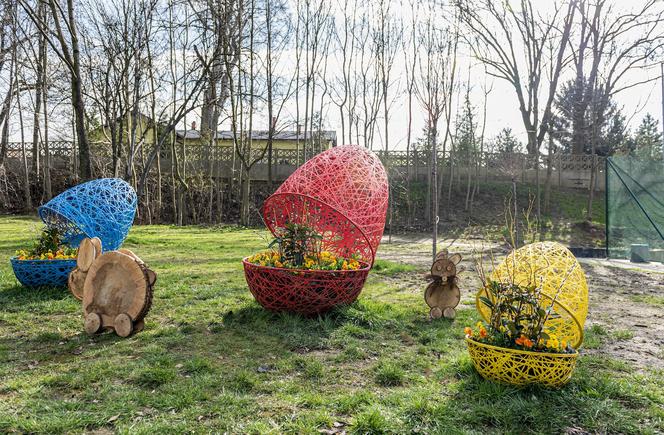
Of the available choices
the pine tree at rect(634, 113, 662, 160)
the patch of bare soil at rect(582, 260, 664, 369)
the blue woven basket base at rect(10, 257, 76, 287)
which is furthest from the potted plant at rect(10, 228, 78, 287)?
the pine tree at rect(634, 113, 662, 160)

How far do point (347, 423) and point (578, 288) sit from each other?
235 centimetres

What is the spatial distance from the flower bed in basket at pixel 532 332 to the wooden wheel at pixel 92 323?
357 cm

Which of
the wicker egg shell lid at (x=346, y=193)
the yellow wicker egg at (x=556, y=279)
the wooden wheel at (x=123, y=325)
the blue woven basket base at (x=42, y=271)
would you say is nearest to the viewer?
the yellow wicker egg at (x=556, y=279)

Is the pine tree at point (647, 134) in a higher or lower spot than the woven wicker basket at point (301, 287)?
higher

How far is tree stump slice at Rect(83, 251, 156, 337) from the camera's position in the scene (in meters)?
5.03

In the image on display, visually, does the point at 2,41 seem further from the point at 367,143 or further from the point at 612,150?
the point at 612,150

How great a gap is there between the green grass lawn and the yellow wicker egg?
1.28 feet

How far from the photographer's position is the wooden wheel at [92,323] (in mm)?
5039

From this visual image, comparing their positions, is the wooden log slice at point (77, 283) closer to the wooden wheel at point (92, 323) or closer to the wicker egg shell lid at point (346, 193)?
the wooden wheel at point (92, 323)

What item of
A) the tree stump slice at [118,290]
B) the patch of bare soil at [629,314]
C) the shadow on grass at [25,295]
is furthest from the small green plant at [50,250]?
the patch of bare soil at [629,314]

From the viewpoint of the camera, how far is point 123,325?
4.98 meters

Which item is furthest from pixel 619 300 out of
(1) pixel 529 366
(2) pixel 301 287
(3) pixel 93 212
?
(3) pixel 93 212

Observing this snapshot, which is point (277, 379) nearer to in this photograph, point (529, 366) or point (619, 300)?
point (529, 366)

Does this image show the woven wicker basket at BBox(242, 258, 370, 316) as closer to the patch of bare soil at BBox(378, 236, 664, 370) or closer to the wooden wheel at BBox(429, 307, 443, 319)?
the wooden wheel at BBox(429, 307, 443, 319)
